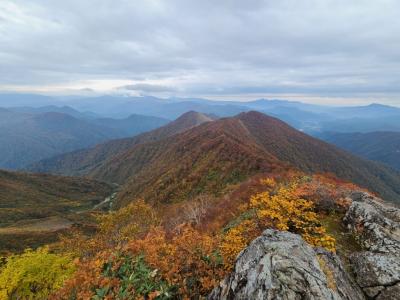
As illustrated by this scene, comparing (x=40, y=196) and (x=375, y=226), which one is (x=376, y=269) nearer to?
(x=375, y=226)

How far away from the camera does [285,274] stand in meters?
8.62

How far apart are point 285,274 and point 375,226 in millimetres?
7759

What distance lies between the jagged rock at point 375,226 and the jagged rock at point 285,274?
3087mm

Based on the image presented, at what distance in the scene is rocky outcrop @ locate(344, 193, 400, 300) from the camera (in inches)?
410

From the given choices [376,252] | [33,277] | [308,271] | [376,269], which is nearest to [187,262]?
[308,271]

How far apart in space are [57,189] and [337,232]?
7711 inches

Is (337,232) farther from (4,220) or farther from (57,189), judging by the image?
(57,189)

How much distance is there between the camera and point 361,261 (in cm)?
1161

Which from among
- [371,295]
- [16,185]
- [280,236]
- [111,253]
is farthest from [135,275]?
[16,185]

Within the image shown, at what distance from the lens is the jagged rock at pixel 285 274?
27.2 ft

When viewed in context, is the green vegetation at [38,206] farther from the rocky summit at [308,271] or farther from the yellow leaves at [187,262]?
the rocky summit at [308,271]

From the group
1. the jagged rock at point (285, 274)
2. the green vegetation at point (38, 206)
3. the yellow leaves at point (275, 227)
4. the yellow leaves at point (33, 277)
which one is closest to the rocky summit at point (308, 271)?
the jagged rock at point (285, 274)

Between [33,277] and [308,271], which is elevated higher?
[308,271]

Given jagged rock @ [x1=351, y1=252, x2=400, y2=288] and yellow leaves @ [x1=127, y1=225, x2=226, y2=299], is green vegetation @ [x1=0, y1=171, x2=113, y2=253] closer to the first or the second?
yellow leaves @ [x1=127, y1=225, x2=226, y2=299]
